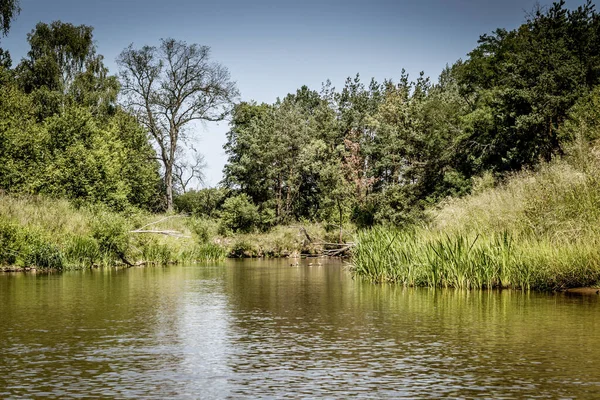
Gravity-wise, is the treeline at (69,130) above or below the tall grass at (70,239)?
above

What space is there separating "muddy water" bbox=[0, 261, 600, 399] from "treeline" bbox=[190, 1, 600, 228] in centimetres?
1893

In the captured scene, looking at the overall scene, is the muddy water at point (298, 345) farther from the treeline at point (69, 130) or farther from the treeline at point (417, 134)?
the treeline at point (69, 130)

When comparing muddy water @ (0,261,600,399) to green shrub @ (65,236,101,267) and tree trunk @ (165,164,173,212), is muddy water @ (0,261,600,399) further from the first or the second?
tree trunk @ (165,164,173,212)

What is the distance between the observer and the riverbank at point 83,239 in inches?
1064

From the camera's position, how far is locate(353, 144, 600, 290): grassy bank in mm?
17469

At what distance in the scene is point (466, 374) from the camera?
7.89 meters

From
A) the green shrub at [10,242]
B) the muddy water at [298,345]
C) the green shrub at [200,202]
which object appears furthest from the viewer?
the green shrub at [200,202]

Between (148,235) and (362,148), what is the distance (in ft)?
94.7

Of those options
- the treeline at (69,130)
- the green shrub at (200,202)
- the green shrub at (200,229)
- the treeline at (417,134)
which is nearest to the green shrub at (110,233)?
the treeline at (69,130)

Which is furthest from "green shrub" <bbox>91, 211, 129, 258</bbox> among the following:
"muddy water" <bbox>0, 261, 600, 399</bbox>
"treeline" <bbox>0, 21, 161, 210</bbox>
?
"muddy water" <bbox>0, 261, 600, 399</bbox>

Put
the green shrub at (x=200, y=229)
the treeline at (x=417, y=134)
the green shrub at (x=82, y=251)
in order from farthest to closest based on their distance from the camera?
1. the green shrub at (x=200, y=229)
2. the treeline at (x=417, y=134)
3. the green shrub at (x=82, y=251)

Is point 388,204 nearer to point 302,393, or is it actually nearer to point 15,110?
point 15,110

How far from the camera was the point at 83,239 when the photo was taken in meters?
29.9

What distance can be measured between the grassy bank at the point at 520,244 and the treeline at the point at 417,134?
10016 mm
